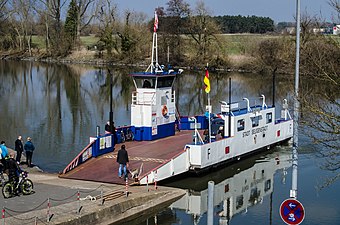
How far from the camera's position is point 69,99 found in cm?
5906

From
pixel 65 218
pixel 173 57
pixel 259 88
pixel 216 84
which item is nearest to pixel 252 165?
pixel 65 218

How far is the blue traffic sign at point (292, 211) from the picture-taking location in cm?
1160

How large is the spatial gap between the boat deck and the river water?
1.51 m

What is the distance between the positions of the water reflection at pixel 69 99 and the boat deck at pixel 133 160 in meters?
3.37

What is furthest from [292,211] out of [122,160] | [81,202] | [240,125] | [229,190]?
[240,125]

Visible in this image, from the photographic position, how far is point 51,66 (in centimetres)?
10562

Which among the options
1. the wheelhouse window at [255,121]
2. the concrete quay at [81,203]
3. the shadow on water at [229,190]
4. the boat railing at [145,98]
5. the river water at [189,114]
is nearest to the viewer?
the concrete quay at [81,203]

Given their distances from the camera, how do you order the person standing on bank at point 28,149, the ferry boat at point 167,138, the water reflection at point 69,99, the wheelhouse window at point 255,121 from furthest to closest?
the water reflection at point 69,99
the wheelhouse window at point 255,121
the person standing on bank at point 28,149
the ferry boat at point 167,138

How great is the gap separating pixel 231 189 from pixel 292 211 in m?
15.0

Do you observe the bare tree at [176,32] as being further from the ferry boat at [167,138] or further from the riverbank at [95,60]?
the ferry boat at [167,138]

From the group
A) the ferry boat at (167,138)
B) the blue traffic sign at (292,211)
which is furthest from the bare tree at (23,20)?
the blue traffic sign at (292,211)

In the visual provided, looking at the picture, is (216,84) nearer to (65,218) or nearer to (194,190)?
(194,190)

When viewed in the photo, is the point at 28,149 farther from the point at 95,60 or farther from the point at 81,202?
the point at 95,60

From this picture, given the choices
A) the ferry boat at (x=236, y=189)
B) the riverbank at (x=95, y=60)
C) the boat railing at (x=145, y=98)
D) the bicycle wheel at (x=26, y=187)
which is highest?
the riverbank at (x=95, y=60)
